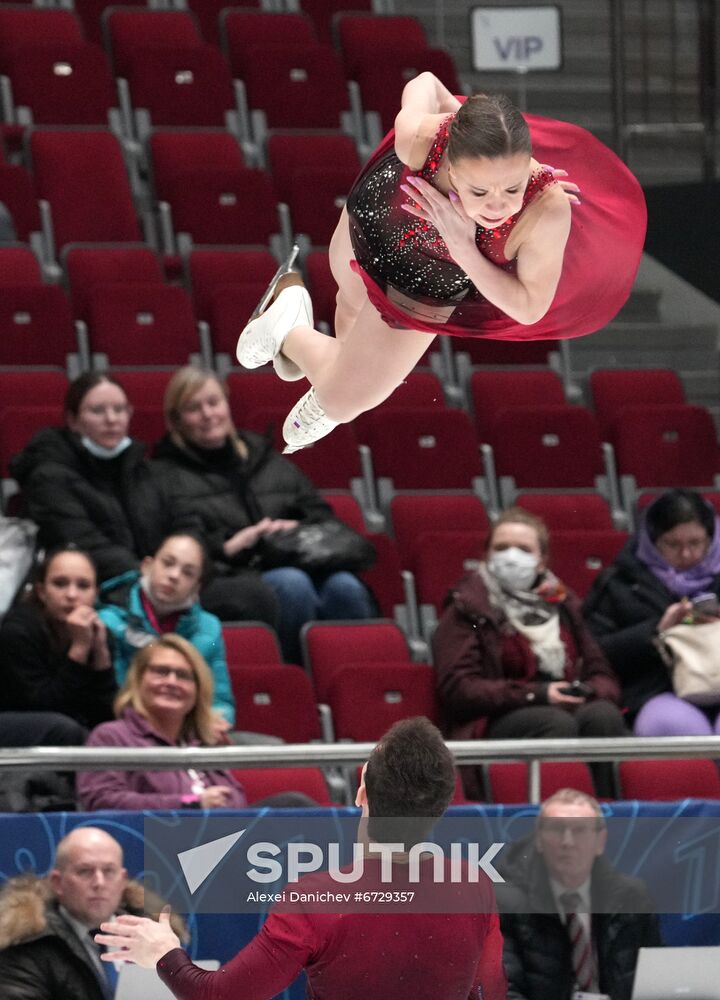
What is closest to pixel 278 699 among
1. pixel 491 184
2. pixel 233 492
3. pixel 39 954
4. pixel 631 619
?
pixel 233 492

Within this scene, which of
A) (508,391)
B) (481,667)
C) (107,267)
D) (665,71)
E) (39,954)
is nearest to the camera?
(39,954)

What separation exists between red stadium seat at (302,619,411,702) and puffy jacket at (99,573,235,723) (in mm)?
439

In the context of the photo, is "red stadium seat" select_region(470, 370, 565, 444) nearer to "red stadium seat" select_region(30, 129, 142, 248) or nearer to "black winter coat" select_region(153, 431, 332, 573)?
"black winter coat" select_region(153, 431, 332, 573)

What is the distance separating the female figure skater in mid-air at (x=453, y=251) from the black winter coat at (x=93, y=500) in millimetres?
1603

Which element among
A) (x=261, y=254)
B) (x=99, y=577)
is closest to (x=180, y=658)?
(x=99, y=577)

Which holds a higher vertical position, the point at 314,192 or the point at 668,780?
the point at 314,192

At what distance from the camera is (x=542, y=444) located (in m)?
6.67

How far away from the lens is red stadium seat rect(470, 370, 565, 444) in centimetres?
689

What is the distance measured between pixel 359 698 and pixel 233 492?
887 millimetres

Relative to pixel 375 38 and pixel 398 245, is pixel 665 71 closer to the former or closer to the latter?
pixel 375 38

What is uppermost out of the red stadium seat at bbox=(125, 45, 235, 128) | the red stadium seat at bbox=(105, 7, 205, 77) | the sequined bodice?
the sequined bodice

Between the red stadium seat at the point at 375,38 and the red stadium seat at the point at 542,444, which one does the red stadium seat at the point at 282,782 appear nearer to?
the red stadium seat at the point at 542,444

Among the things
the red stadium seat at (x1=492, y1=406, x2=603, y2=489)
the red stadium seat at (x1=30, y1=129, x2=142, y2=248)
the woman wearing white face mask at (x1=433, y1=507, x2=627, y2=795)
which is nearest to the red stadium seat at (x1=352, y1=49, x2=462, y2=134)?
the red stadium seat at (x1=30, y1=129, x2=142, y2=248)

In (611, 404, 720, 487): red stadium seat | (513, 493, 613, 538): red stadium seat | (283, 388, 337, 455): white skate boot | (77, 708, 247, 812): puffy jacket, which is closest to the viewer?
(283, 388, 337, 455): white skate boot
